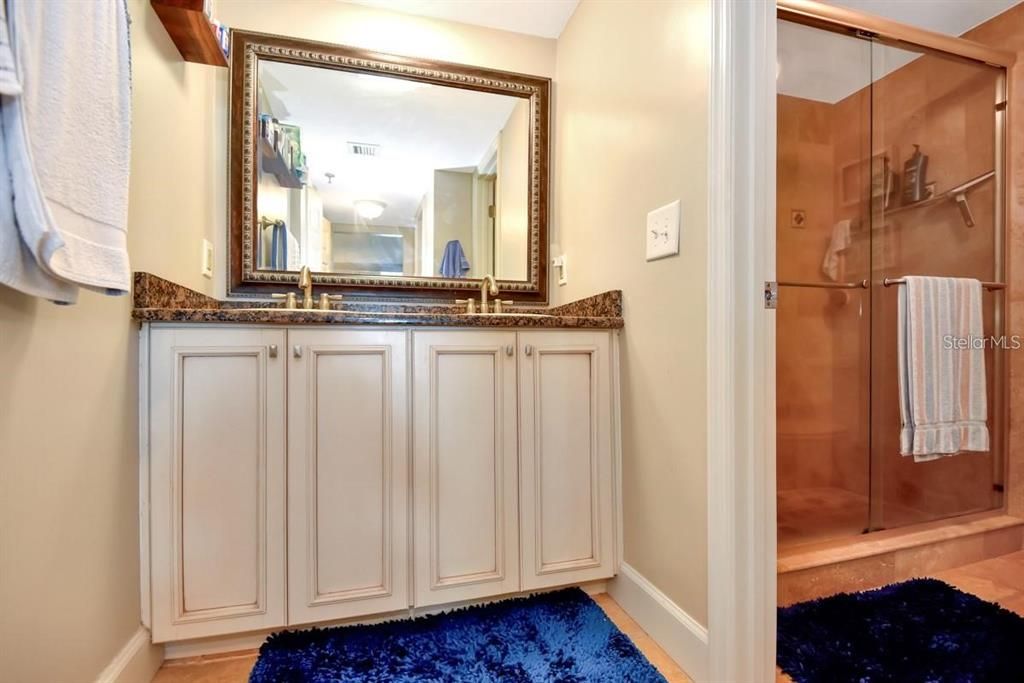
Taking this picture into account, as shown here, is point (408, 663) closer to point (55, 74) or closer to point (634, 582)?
point (634, 582)

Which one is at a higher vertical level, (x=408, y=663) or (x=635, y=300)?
(x=635, y=300)

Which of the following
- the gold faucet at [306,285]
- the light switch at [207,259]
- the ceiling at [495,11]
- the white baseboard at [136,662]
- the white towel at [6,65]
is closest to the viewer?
the white towel at [6,65]

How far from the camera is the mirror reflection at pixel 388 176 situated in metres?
1.63

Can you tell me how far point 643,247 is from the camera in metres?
1.28

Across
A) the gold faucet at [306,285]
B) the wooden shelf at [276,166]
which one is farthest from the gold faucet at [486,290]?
the wooden shelf at [276,166]

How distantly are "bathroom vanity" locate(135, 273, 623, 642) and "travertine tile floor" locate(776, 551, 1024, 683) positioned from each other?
1.21 metres

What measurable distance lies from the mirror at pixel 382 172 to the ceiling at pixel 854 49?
1038 mm

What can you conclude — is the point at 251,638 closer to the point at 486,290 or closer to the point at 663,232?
the point at 486,290

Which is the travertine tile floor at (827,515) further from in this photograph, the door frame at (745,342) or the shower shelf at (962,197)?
the shower shelf at (962,197)

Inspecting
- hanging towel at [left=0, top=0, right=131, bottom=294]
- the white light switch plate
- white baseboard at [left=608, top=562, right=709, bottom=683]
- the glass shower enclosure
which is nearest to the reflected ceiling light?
hanging towel at [left=0, top=0, right=131, bottom=294]

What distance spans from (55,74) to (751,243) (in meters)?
1.22

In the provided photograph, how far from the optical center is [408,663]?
3.58 ft

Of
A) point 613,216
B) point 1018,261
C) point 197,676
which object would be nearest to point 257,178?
point 613,216

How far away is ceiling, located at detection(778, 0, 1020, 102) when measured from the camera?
179 cm
